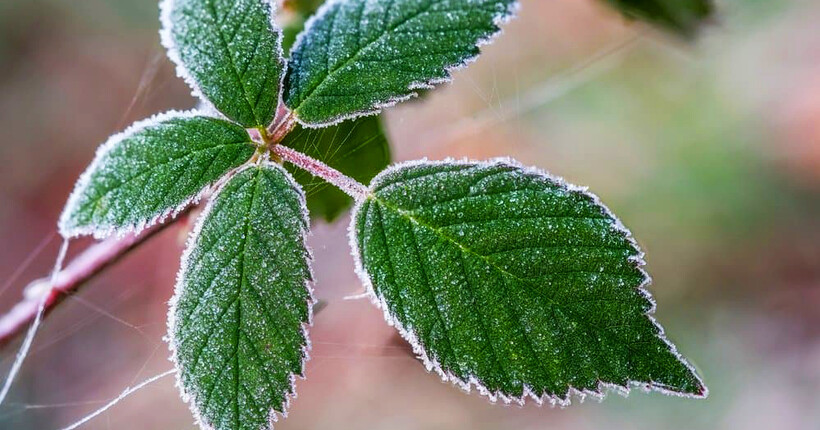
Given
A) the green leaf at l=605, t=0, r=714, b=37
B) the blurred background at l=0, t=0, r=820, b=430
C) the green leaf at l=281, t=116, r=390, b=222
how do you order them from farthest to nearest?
the blurred background at l=0, t=0, r=820, b=430 → the green leaf at l=605, t=0, r=714, b=37 → the green leaf at l=281, t=116, r=390, b=222

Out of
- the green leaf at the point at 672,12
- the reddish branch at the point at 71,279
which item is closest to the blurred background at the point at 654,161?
the green leaf at the point at 672,12

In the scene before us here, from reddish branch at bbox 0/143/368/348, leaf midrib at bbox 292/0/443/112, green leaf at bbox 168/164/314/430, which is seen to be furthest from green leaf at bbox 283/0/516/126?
reddish branch at bbox 0/143/368/348

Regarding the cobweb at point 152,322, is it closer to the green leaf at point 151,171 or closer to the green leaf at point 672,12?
the green leaf at point 151,171

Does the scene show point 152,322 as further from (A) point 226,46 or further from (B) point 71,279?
(A) point 226,46

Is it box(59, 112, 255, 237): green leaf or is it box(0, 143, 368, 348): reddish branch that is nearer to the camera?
box(59, 112, 255, 237): green leaf

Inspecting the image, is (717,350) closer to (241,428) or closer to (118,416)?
(118,416)

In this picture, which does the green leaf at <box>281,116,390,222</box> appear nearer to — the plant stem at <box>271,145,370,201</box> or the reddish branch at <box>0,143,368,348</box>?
the plant stem at <box>271,145,370,201</box>
